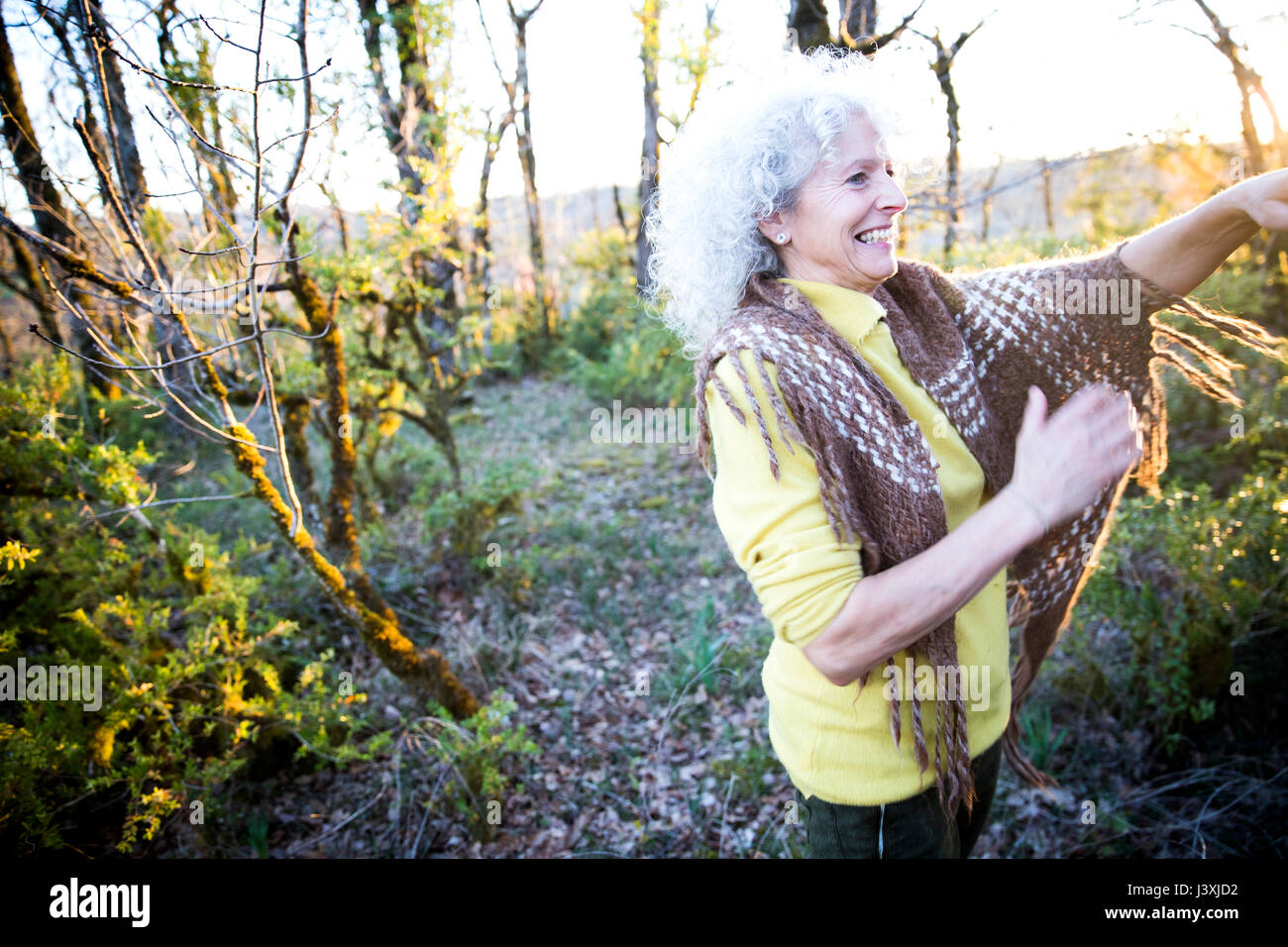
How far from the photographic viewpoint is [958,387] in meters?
1.57

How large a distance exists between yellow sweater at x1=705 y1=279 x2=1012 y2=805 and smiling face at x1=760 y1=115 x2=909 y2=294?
0.08 meters

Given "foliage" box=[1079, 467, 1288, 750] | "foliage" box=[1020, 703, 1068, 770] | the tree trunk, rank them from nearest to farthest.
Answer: "foliage" box=[1079, 467, 1288, 750] → "foliage" box=[1020, 703, 1068, 770] → the tree trunk

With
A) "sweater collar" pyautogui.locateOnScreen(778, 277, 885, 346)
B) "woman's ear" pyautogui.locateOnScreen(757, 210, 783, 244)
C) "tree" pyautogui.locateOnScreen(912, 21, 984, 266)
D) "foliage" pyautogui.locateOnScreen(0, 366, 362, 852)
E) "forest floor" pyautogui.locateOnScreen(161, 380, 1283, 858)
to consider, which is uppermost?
"tree" pyautogui.locateOnScreen(912, 21, 984, 266)

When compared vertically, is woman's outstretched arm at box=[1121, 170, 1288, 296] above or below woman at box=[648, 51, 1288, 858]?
above

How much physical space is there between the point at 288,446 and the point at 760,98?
11.3 ft

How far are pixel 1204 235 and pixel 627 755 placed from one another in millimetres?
2957

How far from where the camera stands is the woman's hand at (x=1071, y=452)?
117 cm

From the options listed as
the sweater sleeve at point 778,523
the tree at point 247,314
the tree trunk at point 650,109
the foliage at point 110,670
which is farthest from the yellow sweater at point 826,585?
the tree trunk at point 650,109

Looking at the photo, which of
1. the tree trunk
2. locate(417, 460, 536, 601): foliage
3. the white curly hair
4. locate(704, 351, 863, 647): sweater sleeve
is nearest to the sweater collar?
the white curly hair

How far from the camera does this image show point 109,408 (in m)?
6.63

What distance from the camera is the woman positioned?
3.97ft

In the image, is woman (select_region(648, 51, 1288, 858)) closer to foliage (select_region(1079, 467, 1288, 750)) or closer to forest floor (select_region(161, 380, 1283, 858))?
foliage (select_region(1079, 467, 1288, 750))

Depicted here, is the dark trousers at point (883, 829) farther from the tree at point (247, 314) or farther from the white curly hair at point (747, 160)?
the tree at point (247, 314)
